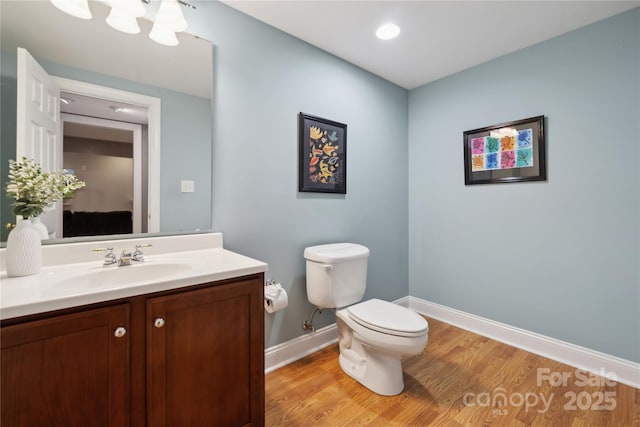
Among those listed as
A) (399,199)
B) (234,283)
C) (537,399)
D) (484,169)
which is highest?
(484,169)

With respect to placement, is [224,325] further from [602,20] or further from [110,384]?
[602,20]

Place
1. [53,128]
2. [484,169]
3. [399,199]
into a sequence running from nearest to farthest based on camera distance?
[53,128] → [484,169] → [399,199]

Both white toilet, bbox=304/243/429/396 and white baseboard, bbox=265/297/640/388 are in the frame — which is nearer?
white toilet, bbox=304/243/429/396

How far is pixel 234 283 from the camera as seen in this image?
115 centimetres

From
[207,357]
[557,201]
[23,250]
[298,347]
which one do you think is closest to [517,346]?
[557,201]

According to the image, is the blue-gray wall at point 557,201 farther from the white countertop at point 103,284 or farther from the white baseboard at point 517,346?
the white countertop at point 103,284

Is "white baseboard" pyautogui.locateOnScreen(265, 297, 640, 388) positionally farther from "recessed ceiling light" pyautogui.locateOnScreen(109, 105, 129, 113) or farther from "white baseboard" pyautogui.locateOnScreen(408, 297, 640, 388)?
"recessed ceiling light" pyautogui.locateOnScreen(109, 105, 129, 113)

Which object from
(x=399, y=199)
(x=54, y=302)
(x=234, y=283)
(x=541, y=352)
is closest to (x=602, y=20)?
(x=399, y=199)

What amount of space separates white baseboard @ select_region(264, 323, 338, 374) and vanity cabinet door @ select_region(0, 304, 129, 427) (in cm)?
102

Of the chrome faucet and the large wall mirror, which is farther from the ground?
the large wall mirror

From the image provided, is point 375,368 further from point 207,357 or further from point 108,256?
Result: point 108,256

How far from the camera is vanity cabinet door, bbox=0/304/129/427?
763 mm

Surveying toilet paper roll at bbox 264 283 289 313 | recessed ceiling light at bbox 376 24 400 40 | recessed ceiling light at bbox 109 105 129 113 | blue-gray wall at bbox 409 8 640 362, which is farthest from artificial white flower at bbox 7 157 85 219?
blue-gray wall at bbox 409 8 640 362

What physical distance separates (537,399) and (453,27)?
7.65ft
